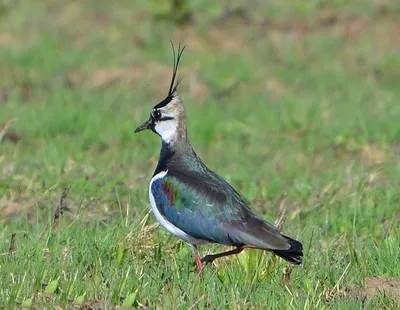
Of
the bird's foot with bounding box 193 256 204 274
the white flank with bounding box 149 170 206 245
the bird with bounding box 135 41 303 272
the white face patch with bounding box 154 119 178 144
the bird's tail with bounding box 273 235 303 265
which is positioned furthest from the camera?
the white face patch with bounding box 154 119 178 144

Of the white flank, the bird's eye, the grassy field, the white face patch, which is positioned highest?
the bird's eye

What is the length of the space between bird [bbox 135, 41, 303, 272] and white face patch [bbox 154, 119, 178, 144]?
2 cm

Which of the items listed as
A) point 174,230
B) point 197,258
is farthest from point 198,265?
point 174,230

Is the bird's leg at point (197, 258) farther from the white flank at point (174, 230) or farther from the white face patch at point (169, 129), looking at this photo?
the white face patch at point (169, 129)

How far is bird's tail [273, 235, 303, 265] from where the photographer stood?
5820 mm

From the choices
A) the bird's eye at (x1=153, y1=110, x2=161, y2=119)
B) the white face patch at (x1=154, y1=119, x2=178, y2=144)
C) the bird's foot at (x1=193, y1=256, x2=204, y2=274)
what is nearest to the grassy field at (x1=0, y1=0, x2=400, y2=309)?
the bird's foot at (x1=193, y1=256, x2=204, y2=274)

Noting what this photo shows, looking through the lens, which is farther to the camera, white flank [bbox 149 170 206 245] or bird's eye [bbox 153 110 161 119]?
bird's eye [bbox 153 110 161 119]

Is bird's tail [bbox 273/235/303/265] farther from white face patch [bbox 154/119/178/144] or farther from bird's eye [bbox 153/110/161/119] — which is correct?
bird's eye [bbox 153/110/161/119]

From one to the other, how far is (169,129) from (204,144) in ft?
11.8

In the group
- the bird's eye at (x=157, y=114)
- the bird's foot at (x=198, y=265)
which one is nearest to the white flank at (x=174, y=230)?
the bird's foot at (x=198, y=265)

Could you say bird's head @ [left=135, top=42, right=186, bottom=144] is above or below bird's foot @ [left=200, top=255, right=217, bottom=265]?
above

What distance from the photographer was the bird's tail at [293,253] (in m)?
5.82

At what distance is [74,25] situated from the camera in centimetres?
1374

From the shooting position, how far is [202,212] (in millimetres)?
6242
